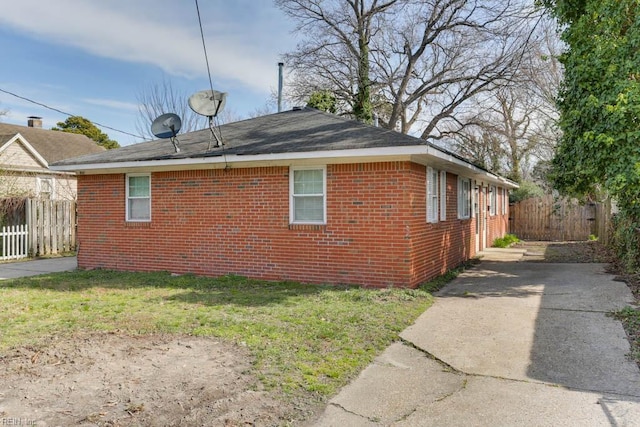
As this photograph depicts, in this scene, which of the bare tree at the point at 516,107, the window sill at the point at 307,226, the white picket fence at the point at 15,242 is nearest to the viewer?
the window sill at the point at 307,226

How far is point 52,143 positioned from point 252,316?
2567 cm

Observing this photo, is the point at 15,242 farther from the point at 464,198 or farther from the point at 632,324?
the point at 632,324

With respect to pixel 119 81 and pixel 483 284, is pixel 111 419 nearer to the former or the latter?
pixel 483 284

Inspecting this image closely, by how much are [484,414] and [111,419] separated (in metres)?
2.93

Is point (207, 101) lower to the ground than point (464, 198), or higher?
higher

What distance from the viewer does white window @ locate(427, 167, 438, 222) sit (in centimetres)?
959

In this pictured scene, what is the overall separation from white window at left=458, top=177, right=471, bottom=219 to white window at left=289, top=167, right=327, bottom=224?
17.1 ft

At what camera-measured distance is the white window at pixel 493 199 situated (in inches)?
714

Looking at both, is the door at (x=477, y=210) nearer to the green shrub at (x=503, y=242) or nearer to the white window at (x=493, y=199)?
the white window at (x=493, y=199)

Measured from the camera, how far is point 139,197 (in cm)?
1101

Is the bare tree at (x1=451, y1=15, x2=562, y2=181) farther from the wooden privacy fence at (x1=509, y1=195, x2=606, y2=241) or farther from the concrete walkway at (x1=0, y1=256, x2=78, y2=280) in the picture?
the concrete walkway at (x1=0, y1=256, x2=78, y2=280)

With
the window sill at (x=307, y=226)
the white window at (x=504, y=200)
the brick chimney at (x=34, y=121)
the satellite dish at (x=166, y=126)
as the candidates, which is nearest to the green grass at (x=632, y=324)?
the window sill at (x=307, y=226)

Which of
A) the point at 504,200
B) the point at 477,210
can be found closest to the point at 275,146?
the point at 477,210

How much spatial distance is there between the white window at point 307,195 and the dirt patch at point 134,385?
14.0 ft
